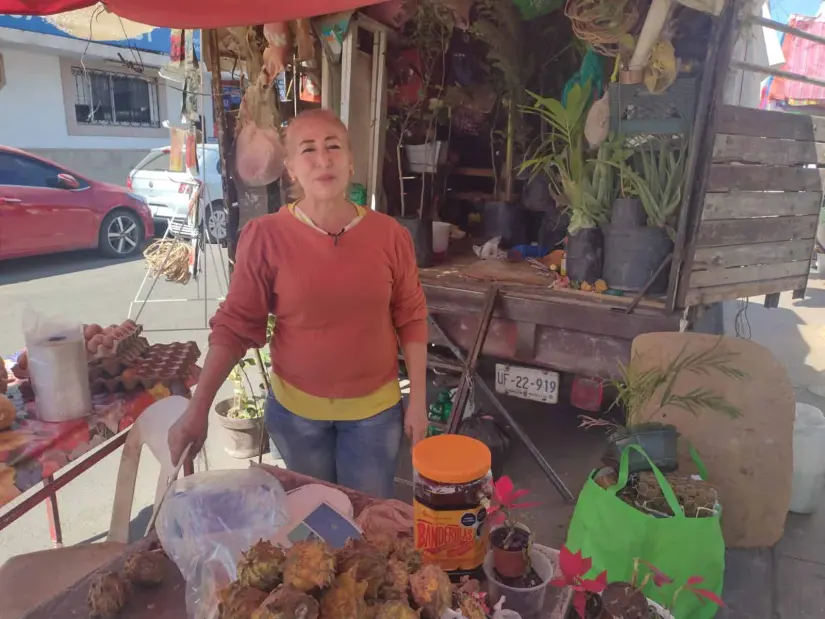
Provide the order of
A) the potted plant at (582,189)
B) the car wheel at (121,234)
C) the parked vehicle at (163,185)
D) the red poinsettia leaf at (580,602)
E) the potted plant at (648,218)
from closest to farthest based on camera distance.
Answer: the red poinsettia leaf at (580,602) → the potted plant at (648,218) → the potted plant at (582,189) → the car wheel at (121,234) → the parked vehicle at (163,185)

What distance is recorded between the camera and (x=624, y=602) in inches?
42.3

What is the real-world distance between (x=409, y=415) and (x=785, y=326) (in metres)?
6.20

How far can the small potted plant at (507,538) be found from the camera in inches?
44.7

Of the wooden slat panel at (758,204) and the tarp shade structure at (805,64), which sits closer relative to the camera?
the wooden slat panel at (758,204)

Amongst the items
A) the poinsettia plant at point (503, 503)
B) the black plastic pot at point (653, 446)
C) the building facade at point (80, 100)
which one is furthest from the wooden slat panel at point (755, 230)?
the building facade at point (80, 100)

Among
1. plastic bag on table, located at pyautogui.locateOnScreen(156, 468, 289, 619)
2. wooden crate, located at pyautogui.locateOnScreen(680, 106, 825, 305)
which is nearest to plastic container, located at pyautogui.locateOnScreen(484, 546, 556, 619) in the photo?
plastic bag on table, located at pyautogui.locateOnScreen(156, 468, 289, 619)

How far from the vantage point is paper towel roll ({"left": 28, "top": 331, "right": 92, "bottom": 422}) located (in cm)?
195

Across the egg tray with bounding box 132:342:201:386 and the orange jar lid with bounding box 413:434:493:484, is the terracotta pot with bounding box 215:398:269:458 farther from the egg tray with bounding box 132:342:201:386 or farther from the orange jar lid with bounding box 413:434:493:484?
the orange jar lid with bounding box 413:434:493:484

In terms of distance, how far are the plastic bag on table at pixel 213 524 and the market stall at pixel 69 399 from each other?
0.89 m

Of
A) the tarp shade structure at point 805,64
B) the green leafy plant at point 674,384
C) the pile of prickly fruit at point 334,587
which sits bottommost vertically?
the green leafy plant at point 674,384

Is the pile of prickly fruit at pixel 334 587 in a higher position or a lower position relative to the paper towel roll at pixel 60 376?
higher

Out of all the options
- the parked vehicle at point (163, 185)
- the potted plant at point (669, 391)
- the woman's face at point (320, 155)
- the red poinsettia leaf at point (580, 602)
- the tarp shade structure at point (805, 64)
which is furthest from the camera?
the tarp shade structure at point (805, 64)

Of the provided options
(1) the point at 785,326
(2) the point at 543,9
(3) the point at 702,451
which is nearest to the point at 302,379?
(3) the point at 702,451

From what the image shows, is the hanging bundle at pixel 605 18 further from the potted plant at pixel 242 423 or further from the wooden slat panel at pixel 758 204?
the potted plant at pixel 242 423
